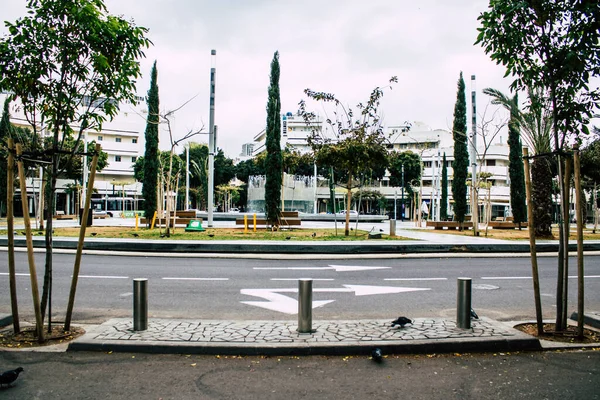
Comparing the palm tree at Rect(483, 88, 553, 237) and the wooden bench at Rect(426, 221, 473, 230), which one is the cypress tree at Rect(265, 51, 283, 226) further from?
the wooden bench at Rect(426, 221, 473, 230)

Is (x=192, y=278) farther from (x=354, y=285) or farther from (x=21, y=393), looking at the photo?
(x=21, y=393)

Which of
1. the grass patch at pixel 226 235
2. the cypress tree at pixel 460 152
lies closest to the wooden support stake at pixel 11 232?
the grass patch at pixel 226 235

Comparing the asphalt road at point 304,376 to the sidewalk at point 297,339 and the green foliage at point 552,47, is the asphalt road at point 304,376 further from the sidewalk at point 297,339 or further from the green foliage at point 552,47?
the green foliage at point 552,47

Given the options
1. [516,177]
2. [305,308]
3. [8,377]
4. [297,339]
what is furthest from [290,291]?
[516,177]

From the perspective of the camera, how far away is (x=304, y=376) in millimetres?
4672

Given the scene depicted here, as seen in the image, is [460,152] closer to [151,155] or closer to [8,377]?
[151,155]

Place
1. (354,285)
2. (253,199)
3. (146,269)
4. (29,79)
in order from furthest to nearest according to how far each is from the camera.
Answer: (253,199)
(146,269)
(354,285)
(29,79)

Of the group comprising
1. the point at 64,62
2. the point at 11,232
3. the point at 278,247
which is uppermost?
the point at 64,62

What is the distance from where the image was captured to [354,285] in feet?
32.9

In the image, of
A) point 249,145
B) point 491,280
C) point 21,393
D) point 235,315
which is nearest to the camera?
point 21,393

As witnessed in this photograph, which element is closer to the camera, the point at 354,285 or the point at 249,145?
the point at 354,285

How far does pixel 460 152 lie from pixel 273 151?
14.7 meters

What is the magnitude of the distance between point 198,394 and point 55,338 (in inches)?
96.2

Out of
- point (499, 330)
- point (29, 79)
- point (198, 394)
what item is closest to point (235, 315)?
point (198, 394)
